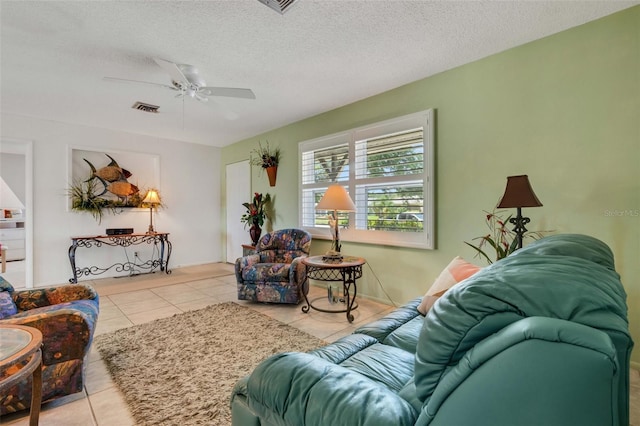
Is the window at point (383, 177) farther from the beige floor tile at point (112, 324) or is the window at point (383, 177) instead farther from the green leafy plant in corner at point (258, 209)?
the beige floor tile at point (112, 324)

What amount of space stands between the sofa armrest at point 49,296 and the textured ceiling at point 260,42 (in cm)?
202

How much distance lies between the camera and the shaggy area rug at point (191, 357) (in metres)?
1.71

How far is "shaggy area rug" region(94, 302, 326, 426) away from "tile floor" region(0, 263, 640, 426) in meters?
0.11

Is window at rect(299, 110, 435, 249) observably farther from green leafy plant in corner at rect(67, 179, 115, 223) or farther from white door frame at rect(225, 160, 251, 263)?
green leafy plant in corner at rect(67, 179, 115, 223)

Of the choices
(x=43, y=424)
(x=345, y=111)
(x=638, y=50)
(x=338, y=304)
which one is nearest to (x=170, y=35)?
(x=345, y=111)

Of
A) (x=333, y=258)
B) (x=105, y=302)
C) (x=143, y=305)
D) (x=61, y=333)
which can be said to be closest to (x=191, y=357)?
(x=61, y=333)

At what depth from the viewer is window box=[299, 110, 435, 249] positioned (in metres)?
3.19

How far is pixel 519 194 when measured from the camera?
2.15 metres

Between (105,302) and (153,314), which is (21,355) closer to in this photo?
(153,314)

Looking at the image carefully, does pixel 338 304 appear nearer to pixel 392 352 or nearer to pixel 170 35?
pixel 392 352

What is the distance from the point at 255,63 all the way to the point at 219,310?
264 centimetres

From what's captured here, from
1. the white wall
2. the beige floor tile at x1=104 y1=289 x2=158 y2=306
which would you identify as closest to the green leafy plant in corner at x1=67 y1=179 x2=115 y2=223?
the white wall

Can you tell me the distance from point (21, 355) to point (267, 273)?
247cm

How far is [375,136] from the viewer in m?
3.62
